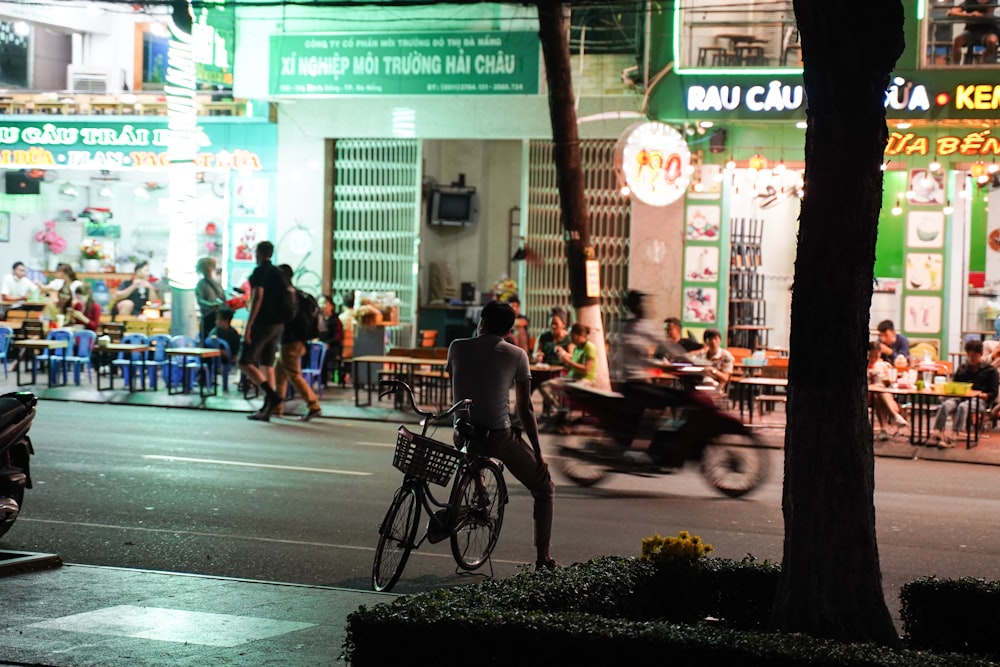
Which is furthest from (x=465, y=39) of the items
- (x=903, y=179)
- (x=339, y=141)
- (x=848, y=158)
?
(x=848, y=158)

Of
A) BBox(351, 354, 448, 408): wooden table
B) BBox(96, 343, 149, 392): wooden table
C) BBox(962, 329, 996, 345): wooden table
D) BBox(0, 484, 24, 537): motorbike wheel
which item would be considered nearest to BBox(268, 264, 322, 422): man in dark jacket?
BBox(351, 354, 448, 408): wooden table

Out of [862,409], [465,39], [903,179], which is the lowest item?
[862,409]

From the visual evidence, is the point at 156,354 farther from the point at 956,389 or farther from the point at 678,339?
the point at 956,389

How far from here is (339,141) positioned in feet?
85.8

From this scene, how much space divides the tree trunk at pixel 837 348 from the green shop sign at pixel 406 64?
16.6m

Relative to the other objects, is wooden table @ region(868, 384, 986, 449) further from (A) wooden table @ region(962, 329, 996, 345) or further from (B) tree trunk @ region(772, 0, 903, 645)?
(B) tree trunk @ region(772, 0, 903, 645)

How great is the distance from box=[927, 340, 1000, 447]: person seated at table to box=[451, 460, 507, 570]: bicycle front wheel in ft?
34.5

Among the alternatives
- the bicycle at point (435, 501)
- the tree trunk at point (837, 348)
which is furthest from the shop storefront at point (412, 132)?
the tree trunk at point (837, 348)

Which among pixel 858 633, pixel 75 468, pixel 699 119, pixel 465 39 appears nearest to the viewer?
pixel 858 633

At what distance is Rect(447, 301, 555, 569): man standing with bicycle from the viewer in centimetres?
884

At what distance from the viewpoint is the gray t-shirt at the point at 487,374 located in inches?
348

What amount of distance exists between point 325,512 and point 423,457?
3584 millimetres

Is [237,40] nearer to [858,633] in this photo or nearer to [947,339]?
[947,339]

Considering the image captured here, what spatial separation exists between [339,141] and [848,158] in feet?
68.8
